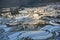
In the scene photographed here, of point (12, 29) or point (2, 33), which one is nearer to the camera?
point (2, 33)

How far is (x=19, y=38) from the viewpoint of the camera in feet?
8.38

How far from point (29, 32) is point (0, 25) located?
75 centimetres

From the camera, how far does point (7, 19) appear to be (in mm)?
3705

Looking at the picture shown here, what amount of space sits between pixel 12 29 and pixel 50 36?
2.55 ft

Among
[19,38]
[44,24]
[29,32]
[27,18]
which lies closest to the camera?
[19,38]

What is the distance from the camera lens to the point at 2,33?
2.83m

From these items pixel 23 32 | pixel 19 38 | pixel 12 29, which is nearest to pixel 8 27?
pixel 12 29

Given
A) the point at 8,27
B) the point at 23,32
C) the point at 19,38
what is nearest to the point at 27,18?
the point at 8,27

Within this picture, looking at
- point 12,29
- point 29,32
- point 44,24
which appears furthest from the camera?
point 44,24

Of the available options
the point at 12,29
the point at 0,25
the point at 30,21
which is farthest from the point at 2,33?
the point at 30,21

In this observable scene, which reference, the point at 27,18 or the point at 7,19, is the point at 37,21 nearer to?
the point at 27,18

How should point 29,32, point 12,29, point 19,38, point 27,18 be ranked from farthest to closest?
point 27,18
point 12,29
point 29,32
point 19,38

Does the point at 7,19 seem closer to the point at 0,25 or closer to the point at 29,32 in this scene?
the point at 0,25

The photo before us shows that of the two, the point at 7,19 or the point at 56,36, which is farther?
the point at 7,19
